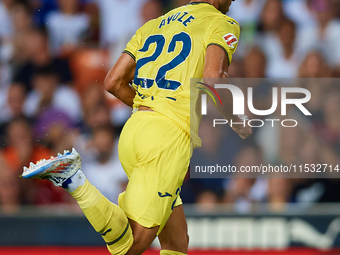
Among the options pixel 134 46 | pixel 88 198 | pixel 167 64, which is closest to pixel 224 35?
pixel 167 64

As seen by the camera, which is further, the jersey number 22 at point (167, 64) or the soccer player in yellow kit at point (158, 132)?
the jersey number 22 at point (167, 64)

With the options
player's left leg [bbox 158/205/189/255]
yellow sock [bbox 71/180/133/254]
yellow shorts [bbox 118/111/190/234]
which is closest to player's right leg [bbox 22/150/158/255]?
yellow sock [bbox 71/180/133/254]

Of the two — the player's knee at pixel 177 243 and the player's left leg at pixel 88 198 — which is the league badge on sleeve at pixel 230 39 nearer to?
the player's left leg at pixel 88 198

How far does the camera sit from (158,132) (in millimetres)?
2783

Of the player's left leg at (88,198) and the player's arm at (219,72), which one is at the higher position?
the player's arm at (219,72)

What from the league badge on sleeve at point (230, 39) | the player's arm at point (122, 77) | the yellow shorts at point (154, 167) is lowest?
the yellow shorts at point (154, 167)

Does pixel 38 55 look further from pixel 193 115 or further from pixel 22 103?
pixel 193 115

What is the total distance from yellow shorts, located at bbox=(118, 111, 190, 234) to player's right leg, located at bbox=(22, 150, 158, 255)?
113mm

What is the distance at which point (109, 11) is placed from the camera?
6.01m

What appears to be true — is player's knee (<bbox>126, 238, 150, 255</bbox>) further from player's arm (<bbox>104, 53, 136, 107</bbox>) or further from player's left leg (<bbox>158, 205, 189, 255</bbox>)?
player's arm (<bbox>104, 53, 136, 107</bbox>)

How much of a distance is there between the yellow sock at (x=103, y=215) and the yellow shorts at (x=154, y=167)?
12 cm

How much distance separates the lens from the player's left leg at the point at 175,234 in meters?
3.26

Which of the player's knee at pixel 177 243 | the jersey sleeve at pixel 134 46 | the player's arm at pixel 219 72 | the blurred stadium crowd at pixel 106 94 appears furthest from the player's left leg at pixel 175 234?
the blurred stadium crowd at pixel 106 94

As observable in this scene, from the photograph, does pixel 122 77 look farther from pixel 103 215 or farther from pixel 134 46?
pixel 103 215
